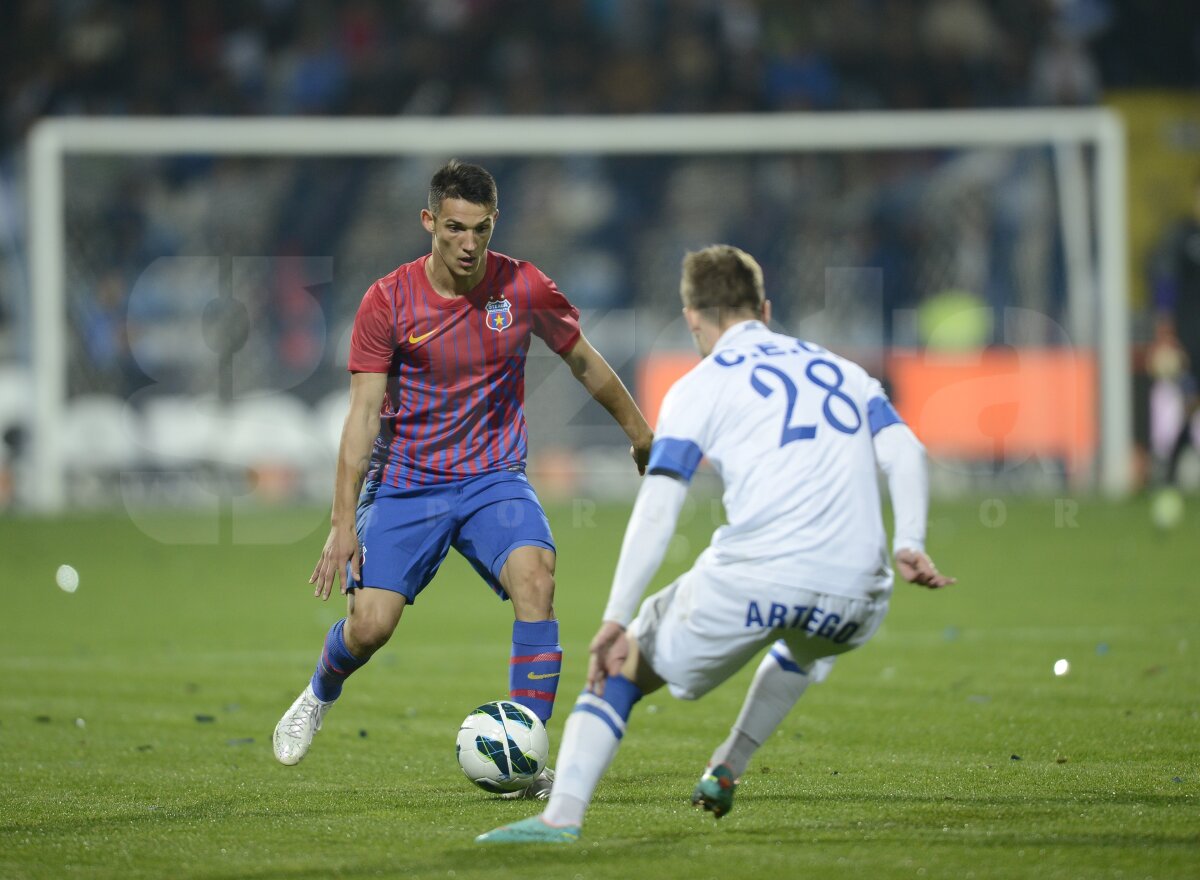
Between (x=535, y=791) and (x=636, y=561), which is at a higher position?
(x=636, y=561)

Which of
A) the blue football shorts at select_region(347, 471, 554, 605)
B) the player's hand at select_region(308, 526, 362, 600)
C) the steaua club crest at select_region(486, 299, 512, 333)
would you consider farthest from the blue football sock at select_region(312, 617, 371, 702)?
the steaua club crest at select_region(486, 299, 512, 333)

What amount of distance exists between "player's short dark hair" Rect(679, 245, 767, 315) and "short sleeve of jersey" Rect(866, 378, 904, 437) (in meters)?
0.39

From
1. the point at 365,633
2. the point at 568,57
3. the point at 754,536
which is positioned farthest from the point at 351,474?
the point at 568,57

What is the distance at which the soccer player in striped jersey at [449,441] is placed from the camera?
5.86 metres

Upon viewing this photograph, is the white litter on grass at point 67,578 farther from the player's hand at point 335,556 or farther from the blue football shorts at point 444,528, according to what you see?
the player's hand at point 335,556

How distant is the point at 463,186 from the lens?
19.0 feet

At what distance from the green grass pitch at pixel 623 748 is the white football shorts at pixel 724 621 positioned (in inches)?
19.1

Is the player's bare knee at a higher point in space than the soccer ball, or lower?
higher

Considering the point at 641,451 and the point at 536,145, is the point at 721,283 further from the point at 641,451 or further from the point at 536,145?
the point at 536,145

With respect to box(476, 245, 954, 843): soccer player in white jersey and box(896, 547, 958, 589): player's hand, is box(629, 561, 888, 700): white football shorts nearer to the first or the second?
box(476, 245, 954, 843): soccer player in white jersey

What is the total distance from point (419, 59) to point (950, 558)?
13.6m

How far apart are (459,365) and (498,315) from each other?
22 centimetres

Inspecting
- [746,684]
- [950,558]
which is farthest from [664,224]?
[746,684]

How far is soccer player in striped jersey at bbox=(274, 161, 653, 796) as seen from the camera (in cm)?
586
